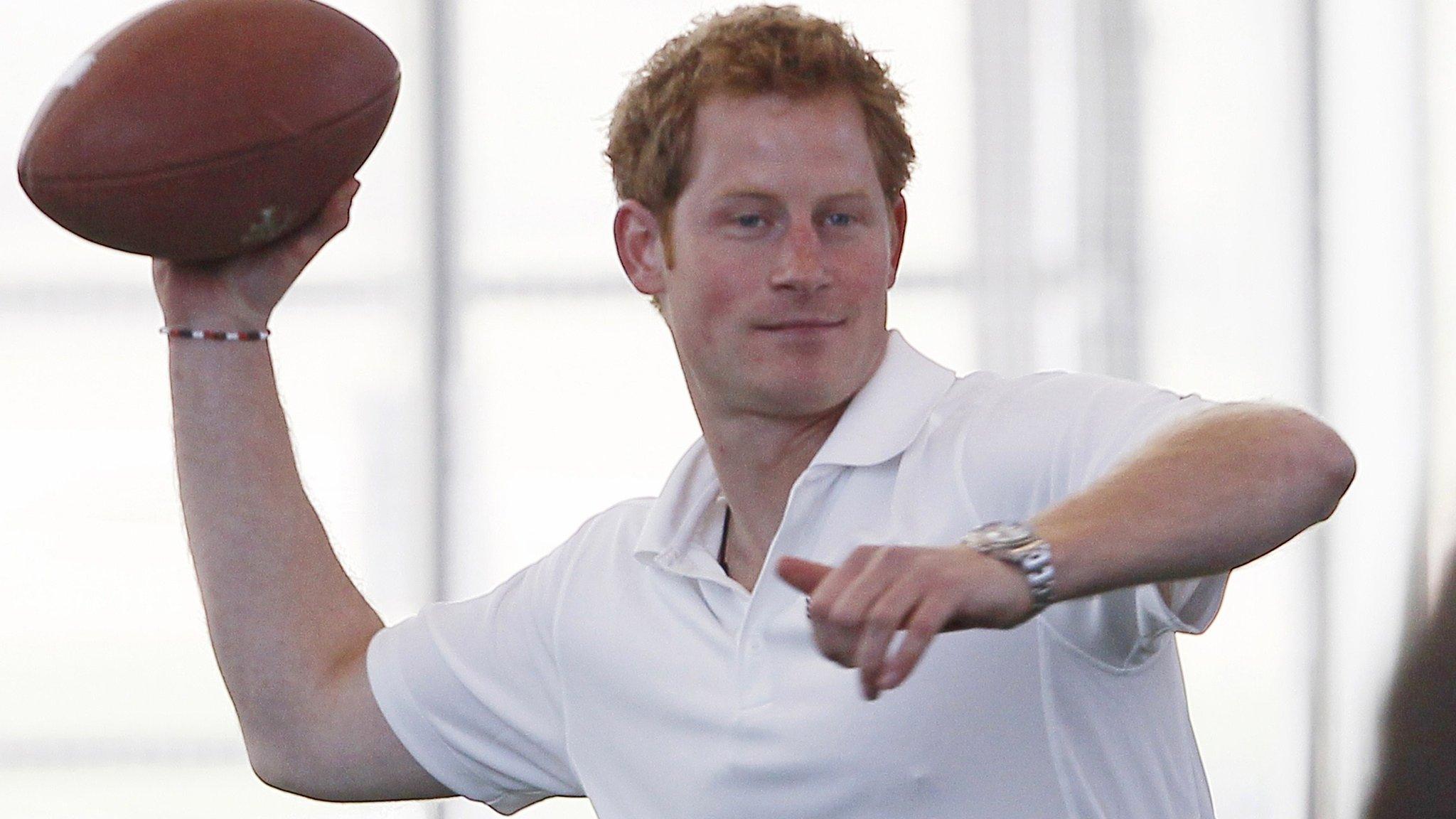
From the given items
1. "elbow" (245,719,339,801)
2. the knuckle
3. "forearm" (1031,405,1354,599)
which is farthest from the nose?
"elbow" (245,719,339,801)

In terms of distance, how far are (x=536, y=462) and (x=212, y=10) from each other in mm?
999

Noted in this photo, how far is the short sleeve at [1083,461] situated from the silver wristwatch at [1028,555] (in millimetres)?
116

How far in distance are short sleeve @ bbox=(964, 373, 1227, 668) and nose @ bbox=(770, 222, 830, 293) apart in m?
0.13

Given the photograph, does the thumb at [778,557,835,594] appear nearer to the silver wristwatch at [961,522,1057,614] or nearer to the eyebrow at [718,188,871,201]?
the silver wristwatch at [961,522,1057,614]

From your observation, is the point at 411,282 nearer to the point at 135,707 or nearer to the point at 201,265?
the point at 135,707

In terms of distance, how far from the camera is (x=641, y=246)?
1157mm

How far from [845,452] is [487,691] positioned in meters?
0.33

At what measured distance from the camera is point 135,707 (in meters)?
2.06

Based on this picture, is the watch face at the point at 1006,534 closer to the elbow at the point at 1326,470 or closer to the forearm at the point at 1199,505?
the forearm at the point at 1199,505

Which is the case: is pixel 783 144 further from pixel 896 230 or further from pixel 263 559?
pixel 263 559

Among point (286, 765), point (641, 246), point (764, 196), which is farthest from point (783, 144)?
point (286, 765)

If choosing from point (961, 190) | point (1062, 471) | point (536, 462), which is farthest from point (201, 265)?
point (961, 190)

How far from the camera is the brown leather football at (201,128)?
112 cm

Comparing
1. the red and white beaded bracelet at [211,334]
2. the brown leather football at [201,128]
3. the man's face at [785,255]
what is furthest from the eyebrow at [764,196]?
the red and white beaded bracelet at [211,334]
